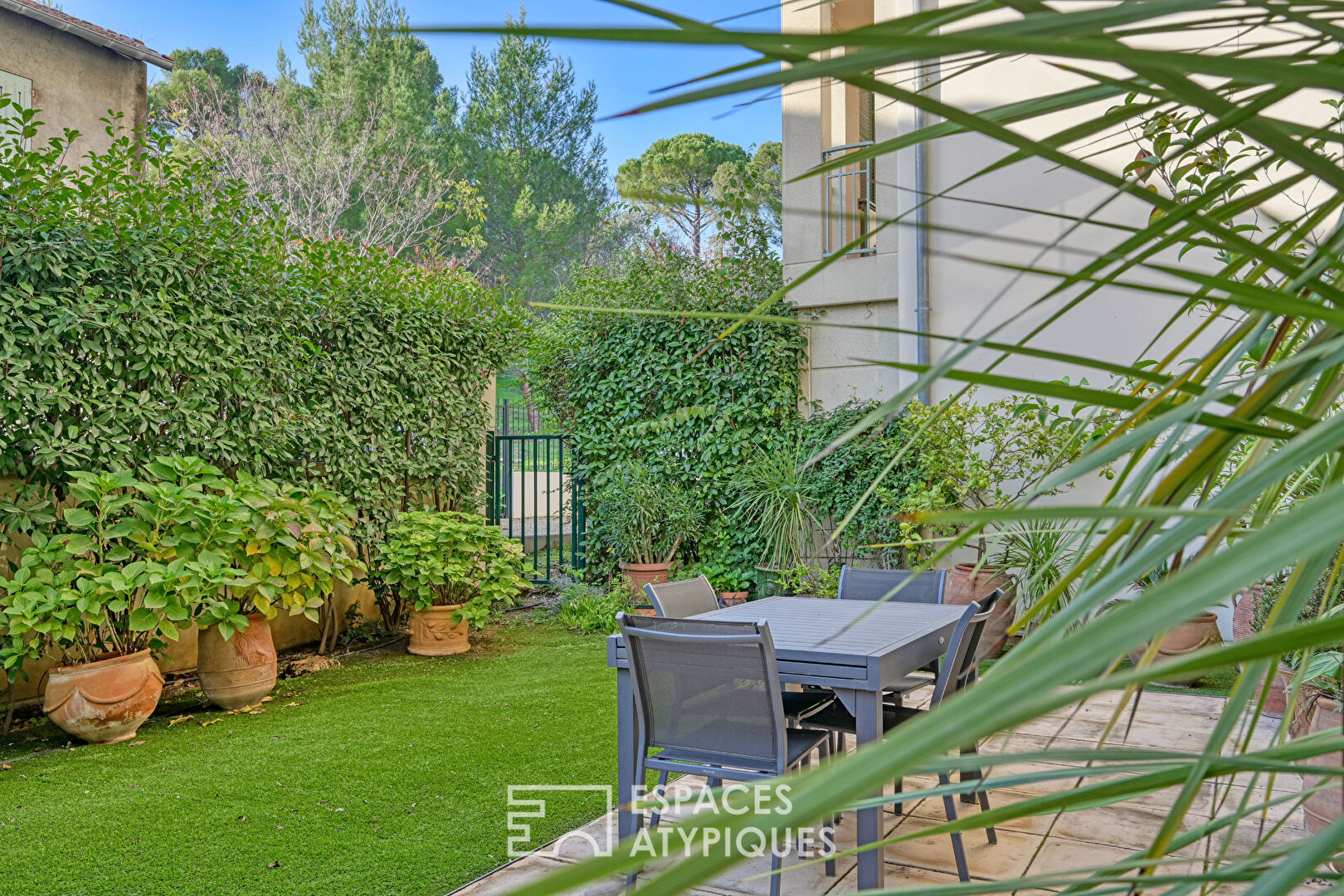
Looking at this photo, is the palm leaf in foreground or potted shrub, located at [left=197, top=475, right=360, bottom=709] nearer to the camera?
the palm leaf in foreground

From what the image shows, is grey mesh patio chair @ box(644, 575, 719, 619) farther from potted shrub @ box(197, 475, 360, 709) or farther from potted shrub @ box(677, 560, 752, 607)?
potted shrub @ box(677, 560, 752, 607)

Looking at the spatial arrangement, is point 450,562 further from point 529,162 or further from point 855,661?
point 529,162

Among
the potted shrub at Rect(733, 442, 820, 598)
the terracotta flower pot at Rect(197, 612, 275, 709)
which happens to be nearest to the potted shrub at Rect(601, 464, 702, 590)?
the potted shrub at Rect(733, 442, 820, 598)

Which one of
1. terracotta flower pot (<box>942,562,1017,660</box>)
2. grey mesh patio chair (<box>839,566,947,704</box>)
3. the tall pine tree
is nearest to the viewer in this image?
grey mesh patio chair (<box>839,566,947,704</box>)

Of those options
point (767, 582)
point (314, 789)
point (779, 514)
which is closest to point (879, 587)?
point (314, 789)

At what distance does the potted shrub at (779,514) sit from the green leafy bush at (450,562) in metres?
1.87

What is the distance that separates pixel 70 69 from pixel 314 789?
1208 centimetres

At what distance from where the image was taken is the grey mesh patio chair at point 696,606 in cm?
355

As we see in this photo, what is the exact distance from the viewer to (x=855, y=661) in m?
2.79

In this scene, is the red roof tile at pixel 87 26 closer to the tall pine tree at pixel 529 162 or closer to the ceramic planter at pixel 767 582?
the tall pine tree at pixel 529 162

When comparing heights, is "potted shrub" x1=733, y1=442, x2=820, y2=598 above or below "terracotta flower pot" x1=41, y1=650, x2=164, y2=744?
above

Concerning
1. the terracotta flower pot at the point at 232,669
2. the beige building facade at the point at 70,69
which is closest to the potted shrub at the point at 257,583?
the terracotta flower pot at the point at 232,669

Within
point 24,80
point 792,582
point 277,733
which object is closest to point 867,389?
point 792,582

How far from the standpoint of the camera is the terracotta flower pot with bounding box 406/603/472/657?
6.51 metres
